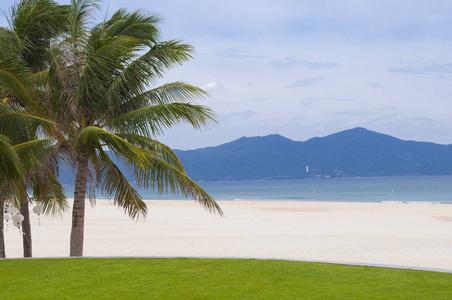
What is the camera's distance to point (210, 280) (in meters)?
7.29

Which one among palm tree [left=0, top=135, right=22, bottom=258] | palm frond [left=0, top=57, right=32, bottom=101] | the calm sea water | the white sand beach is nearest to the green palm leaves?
palm frond [left=0, top=57, right=32, bottom=101]

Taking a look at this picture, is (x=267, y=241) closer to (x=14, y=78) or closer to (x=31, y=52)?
(x=31, y=52)

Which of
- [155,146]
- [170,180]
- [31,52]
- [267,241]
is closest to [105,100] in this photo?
[155,146]

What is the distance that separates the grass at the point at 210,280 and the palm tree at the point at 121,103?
1.79 metres

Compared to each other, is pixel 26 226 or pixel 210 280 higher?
pixel 26 226

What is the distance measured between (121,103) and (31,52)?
8.32ft

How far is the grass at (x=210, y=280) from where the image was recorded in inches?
254

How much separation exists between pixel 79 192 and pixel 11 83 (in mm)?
2230

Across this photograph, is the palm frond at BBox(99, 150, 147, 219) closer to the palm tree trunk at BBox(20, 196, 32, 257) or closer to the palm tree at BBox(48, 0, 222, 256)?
the palm tree at BBox(48, 0, 222, 256)

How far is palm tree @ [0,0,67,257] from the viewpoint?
1008cm

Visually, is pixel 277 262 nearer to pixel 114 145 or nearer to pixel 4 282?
pixel 114 145

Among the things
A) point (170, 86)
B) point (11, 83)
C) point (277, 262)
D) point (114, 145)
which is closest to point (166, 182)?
point (114, 145)

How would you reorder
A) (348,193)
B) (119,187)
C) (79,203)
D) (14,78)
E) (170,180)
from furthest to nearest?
1. (348,193)
2. (119,187)
3. (79,203)
4. (170,180)
5. (14,78)

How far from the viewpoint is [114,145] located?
9.41 metres
